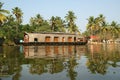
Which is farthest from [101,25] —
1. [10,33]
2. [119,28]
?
[10,33]

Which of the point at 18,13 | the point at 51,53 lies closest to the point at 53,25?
the point at 18,13

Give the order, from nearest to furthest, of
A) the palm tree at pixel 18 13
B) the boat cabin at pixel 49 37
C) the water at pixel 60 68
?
the water at pixel 60 68 → the boat cabin at pixel 49 37 → the palm tree at pixel 18 13

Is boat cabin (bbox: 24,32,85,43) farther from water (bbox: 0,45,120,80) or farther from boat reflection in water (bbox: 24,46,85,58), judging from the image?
water (bbox: 0,45,120,80)

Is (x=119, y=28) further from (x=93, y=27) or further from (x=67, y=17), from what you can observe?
(x=67, y=17)

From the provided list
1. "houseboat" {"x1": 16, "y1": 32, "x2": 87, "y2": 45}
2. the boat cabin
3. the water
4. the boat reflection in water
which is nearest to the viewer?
the water

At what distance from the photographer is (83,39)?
198 feet

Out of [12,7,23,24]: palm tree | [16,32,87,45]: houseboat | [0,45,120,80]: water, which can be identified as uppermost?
[12,7,23,24]: palm tree

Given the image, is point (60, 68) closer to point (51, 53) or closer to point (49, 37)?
point (51, 53)

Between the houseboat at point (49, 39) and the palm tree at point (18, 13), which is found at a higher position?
the palm tree at point (18, 13)

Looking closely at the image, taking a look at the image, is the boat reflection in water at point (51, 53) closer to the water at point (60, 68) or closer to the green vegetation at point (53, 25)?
the water at point (60, 68)

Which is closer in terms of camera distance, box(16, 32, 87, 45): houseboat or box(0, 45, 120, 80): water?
box(0, 45, 120, 80): water

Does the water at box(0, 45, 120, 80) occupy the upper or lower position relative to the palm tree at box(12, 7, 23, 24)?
lower

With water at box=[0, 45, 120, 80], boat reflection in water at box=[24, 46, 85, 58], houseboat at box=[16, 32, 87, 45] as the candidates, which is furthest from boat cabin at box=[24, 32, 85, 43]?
water at box=[0, 45, 120, 80]

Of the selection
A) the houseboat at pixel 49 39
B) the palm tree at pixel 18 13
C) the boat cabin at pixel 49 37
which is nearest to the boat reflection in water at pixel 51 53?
the houseboat at pixel 49 39
